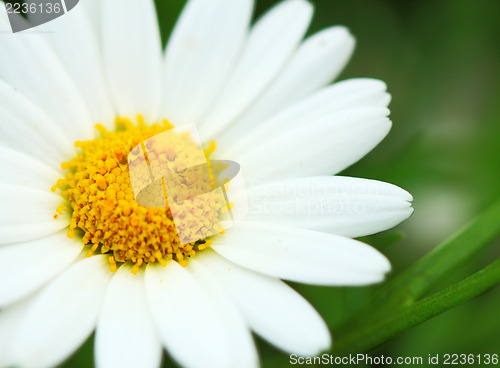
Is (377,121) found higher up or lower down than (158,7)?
lower down

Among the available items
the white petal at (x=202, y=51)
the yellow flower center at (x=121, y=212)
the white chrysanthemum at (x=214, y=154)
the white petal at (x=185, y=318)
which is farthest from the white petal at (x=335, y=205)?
the white petal at (x=202, y=51)

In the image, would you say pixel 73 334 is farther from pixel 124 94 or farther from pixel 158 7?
pixel 158 7

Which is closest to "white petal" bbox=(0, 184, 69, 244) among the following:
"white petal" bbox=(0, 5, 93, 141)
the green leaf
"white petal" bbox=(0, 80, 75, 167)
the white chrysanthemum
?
the white chrysanthemum

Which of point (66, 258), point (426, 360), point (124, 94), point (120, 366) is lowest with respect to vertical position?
point (426, 360)

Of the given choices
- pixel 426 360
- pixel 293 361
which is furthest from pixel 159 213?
pixel 426 360

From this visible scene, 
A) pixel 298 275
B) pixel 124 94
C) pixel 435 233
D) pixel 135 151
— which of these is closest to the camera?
pixel 298 275

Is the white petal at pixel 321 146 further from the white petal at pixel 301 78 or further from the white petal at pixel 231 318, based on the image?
the white petal at pixel 231 318

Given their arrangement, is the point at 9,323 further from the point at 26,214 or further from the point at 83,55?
the point at 83,55
